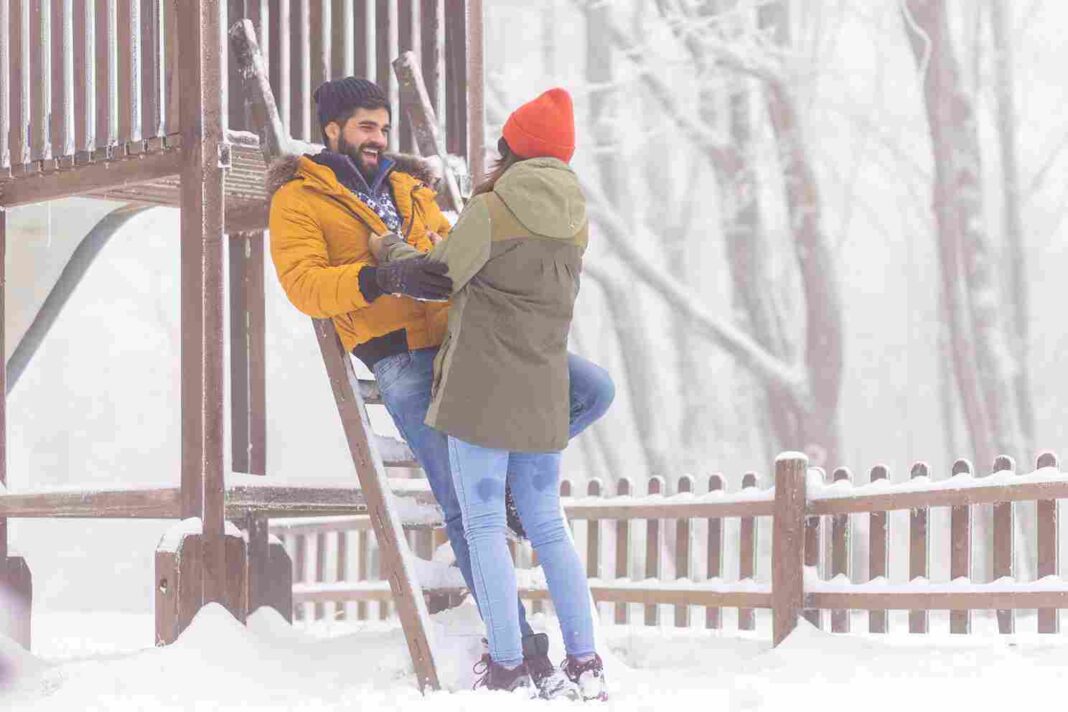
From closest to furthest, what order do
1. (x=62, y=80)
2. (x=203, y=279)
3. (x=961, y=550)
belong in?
(x=203, y=279) < (x=62, y=80) < (x=961, y=550)

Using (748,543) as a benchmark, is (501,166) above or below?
above

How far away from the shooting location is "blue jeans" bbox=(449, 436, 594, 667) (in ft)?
15.6

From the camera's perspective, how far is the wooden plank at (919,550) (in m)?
8.19

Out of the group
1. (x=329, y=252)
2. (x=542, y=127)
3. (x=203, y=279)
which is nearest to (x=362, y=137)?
(x=329, y=252)

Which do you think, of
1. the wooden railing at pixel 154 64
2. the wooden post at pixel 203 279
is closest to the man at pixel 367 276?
the wooden post at pixel 203 279

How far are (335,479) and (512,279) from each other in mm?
2257

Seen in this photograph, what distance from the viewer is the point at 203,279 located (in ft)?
20.4

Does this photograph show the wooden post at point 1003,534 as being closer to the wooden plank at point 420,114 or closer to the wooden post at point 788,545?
the wooden post at point 788,545

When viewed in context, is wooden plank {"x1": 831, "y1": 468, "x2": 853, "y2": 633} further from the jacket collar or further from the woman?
the jacket collar

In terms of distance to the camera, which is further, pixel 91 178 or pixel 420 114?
pixel 91 178

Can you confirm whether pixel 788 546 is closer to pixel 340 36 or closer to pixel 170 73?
pixel 340 36

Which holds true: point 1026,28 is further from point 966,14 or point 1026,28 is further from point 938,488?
point 938,488

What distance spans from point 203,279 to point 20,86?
1885 mm

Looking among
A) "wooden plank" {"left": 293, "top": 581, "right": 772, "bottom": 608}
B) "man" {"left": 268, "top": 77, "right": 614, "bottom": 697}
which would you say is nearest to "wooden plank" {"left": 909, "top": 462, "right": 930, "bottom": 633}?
"wooden plank" {"left": 293, "top": 581, "right": 772, "bottom": 608}
